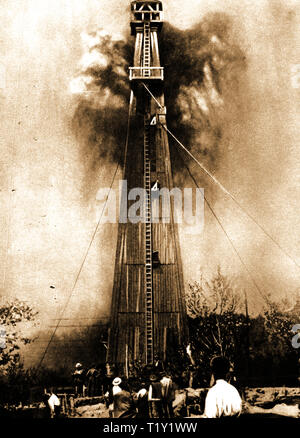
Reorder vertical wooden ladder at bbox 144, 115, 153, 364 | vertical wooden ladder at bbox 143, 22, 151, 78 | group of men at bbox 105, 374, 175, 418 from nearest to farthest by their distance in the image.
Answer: group of men at bbox 105, 374, 175, 418 < vertical wooden ladder at bbox 144, 115, 153, 364 < vertical wooden ladder at bbox 143, 22, 151, 78

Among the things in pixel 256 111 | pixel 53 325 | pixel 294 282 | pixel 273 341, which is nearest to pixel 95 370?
pixel 53 325

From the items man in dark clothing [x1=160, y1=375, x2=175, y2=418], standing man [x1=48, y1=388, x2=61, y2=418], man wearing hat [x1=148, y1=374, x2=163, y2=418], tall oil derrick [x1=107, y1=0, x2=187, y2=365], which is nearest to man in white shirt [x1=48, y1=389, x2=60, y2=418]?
standing man [x1=48, y1=388, x2=61, y2=418]

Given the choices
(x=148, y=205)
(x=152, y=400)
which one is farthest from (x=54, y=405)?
(x=148, y=205)

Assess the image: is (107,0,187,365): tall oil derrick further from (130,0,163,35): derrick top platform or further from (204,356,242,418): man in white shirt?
(204,356,242,418): man in white shirt

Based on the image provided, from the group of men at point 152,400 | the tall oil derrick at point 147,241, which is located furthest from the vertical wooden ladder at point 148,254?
the group of men at point 152,400

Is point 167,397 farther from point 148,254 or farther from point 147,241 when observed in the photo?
point 147,241

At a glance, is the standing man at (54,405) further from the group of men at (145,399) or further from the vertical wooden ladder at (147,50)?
the vertical wooden ladder at (147,50)
